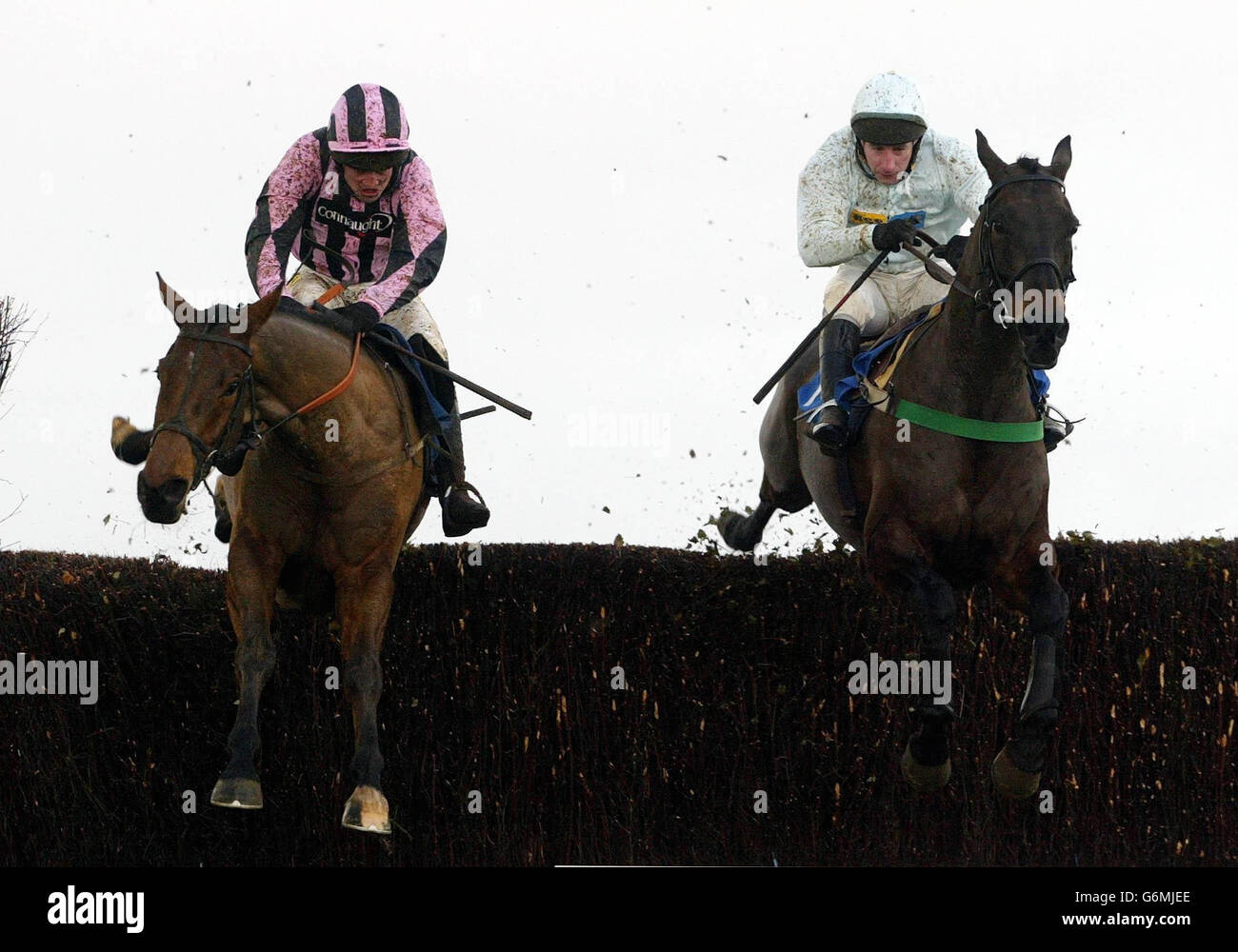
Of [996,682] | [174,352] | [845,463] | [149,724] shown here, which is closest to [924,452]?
[845,463]

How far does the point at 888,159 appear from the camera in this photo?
10.8m

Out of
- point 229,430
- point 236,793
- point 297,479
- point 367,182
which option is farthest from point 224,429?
point 367,182

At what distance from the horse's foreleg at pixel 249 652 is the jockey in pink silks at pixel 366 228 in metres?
1.24

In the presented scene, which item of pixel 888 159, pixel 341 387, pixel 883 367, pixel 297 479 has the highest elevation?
pixel 888 159

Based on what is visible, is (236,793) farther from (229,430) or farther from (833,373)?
(833,373)

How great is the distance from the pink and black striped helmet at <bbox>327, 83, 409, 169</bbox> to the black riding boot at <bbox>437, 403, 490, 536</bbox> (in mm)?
1416

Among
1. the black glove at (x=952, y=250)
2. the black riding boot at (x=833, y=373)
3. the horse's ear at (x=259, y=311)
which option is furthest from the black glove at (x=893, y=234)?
the horse's ear at (x=259, y=311)

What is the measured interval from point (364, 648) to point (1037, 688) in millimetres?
3147

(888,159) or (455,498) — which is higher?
(888,159)

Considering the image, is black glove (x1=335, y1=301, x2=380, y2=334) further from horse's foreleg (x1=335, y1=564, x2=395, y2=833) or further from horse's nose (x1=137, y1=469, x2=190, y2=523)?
horse's nose (x1=137, y1=469, x2=190, y2=523)

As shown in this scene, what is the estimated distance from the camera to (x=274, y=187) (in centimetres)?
1054

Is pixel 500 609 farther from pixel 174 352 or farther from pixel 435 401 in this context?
pixel 174 352

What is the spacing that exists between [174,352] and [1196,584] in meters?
5.91

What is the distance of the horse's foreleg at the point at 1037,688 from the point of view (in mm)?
9359
